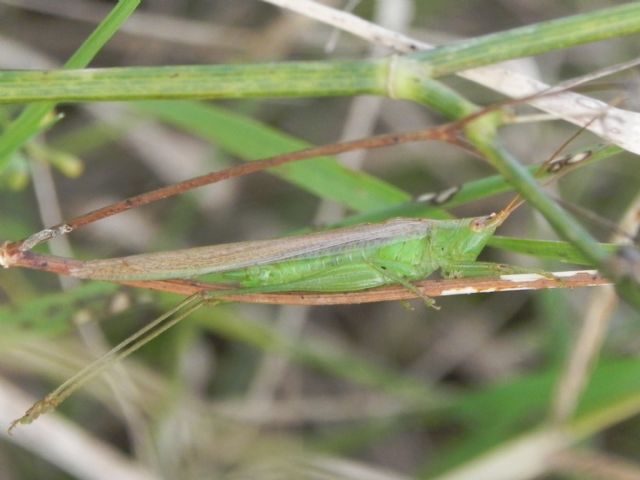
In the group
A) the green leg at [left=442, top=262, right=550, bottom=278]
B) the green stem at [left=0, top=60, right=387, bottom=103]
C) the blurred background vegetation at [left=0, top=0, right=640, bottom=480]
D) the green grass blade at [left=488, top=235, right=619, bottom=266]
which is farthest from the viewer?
the blurred background vegetation at [left=0, top=0, right=640, bottom=480]

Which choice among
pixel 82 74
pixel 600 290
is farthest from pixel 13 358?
pixel 600 290

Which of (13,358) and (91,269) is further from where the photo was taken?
(13,358)

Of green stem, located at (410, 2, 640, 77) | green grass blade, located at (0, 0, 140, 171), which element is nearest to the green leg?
green stem, located at (410, 2, 640, 77)

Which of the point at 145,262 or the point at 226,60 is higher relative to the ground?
the point at 226,60

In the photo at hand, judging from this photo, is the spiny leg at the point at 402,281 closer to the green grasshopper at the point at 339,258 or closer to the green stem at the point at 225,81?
the green grasshopper at the point at 339,258

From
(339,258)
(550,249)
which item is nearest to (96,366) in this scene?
(339,258)

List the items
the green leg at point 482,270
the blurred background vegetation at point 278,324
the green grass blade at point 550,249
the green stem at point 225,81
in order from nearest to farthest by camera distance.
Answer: the green stem at point 225,81 → the green grass blade at point 550,249 → the green leg at point 482,270 → the blurred background vegetation at point 278,324

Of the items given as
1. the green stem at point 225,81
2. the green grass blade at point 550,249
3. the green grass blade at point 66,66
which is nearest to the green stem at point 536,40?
the green stem at point 225,81

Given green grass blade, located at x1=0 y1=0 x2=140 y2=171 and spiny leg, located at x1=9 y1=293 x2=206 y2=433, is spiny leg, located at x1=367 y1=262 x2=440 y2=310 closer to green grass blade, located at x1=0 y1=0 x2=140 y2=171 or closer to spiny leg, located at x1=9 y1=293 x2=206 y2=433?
spiny leg, located at x1=9 y1=293 x2=206 y2=433

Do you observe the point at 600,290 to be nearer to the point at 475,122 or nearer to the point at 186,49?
the point at 475,122
